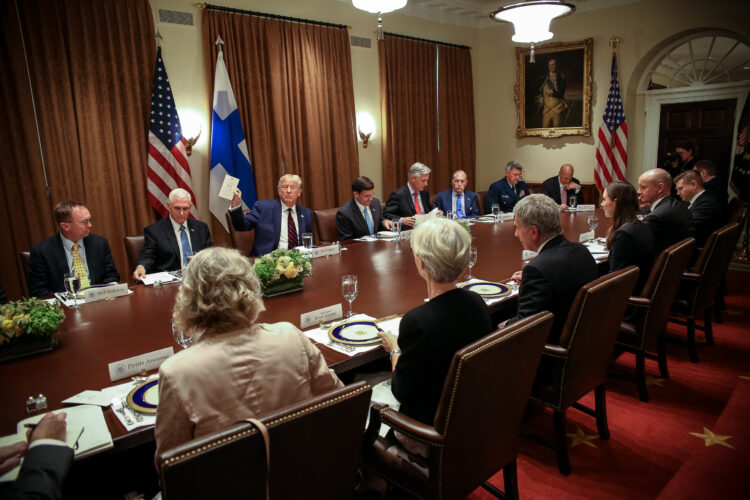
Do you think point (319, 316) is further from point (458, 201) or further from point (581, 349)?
point (458, 201)

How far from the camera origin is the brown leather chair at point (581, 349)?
2.16 m

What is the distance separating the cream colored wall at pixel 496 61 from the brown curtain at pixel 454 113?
303 mm

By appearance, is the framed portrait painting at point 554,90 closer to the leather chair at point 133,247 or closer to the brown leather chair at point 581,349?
the brown leather chair at point 581,349

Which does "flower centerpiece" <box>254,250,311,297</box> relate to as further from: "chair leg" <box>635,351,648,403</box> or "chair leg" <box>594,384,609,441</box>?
"chair leg" <box>635,351,648,403</box>

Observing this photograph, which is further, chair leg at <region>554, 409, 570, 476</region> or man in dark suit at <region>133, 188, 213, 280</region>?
man in dark suit at <region>133, 188, 213, 280</region>

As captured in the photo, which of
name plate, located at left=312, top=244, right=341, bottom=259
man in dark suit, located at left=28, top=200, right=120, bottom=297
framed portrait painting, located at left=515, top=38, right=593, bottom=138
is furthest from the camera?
framed portrait painting, located at left=515, top=38, right=593, bottom=138

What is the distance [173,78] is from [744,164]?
6995mm

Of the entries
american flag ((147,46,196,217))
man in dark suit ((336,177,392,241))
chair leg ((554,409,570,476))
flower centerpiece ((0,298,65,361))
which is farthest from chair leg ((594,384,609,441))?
american flag ((147,46,196,217))

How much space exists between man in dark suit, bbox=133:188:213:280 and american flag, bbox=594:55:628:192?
6.09m

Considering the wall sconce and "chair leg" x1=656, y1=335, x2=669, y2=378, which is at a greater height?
the wall sconce

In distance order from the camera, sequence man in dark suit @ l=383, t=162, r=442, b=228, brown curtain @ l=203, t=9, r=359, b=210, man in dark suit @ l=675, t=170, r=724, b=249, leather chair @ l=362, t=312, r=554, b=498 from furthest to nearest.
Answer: man in dark suit @ l=383, t=162, r=442, b=228 < brown curtain @ l=203, t=9, r=359, b=210 < man in dark suit @ l=675, t=170, r=724, b=249 < leather chair @ l=362, t=312, r=554, b=498

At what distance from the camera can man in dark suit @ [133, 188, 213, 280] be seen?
152 inches

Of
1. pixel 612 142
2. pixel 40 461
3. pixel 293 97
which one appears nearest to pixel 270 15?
pixel 293 97

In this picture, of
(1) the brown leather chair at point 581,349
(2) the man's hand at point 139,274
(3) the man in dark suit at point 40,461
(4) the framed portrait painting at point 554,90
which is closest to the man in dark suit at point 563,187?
(4) the framed portrait painting at point 554,90
